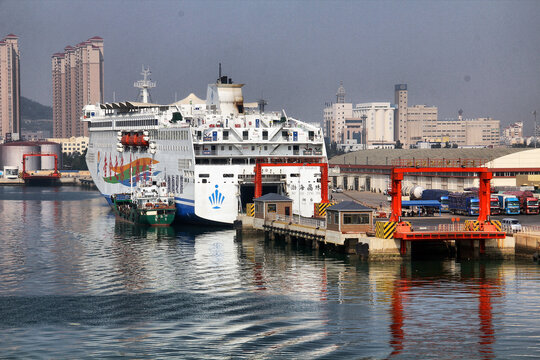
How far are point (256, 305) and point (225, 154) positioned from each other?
33.8m

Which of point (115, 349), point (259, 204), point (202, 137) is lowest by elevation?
point (115, 349)

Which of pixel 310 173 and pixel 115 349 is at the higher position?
pixel 310 173

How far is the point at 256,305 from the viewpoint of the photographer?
39.9 m

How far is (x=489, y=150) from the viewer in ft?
349

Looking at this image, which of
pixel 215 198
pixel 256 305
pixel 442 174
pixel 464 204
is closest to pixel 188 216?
pixel 215 198

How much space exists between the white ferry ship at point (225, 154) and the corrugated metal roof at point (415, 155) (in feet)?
108

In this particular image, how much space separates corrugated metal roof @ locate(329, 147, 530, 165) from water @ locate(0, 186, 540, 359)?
51.0 metres

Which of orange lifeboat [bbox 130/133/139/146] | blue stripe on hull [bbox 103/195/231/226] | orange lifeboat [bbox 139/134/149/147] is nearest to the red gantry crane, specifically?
blue stripe on hull [bbox 103/195/231/226]

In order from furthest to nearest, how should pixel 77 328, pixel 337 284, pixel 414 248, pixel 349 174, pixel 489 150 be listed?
1. pixel 349 174
2. pixel 489 150
3. pixel 414 248
4. pixel 337 284
5. pixel 77 328

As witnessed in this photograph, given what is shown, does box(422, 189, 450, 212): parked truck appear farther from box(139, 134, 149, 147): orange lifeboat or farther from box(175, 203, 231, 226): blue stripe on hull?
box(139, 134, 149, 147): orange lifeboat

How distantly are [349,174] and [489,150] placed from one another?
96.5 ft

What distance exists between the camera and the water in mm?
32594

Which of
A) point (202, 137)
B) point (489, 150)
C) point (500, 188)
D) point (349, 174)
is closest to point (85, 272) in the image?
point (202, 137)

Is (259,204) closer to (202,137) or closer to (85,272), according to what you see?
(202,137)
